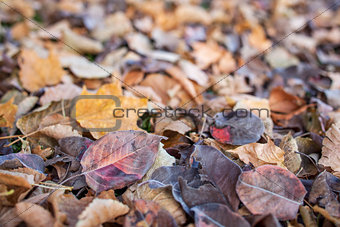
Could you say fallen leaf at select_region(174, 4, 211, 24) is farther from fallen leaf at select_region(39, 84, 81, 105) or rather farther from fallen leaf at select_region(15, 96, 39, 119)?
fallen leaf at select_region(15, 96, 39, 119)

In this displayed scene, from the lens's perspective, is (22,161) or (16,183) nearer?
(16,183)

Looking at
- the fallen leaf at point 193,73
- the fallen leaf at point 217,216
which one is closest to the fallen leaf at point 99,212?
the fallen leaf at point 217,216

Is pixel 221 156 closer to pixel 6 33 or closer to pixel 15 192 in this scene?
pixel 15 192

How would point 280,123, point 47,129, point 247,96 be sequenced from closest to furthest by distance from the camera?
point 47,129 → point 280,123 → point 247,96

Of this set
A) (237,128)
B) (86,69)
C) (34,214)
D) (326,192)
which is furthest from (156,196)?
(86,69)

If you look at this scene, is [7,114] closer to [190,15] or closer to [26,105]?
[26,105]

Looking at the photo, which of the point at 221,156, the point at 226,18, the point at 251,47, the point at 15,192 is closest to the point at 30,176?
the point at 15,192

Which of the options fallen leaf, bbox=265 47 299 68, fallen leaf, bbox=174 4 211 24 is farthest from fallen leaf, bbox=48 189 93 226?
fallen leaf, bbox=174 4 211 24
